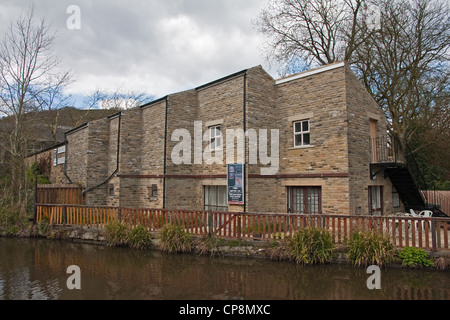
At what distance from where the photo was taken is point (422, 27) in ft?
54.5

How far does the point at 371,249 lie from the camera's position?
8039 mm

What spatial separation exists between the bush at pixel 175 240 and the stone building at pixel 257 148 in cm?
295

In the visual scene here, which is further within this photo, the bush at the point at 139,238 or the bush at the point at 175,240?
the bush at the point at 139,238

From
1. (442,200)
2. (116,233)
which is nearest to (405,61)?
(442,200)

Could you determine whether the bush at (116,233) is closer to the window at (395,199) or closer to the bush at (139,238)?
the bush at (139,238)

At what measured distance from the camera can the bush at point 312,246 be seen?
8.39 m

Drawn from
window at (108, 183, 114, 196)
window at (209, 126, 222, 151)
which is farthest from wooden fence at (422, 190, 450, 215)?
window at (108, 183, 114, 196)

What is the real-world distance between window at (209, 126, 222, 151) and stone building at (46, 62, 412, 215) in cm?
5

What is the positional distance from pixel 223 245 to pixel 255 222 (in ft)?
4.29

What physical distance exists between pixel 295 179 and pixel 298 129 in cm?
213

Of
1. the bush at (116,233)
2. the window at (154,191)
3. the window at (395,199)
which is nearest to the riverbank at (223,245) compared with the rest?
the bush at (116,233)

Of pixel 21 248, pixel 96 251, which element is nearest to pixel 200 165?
pixel 96 251

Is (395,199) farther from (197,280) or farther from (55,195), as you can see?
(55,195)

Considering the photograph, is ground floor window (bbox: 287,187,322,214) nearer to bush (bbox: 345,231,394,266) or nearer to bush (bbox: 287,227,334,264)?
bush (bbox: 287,227,334,264)
